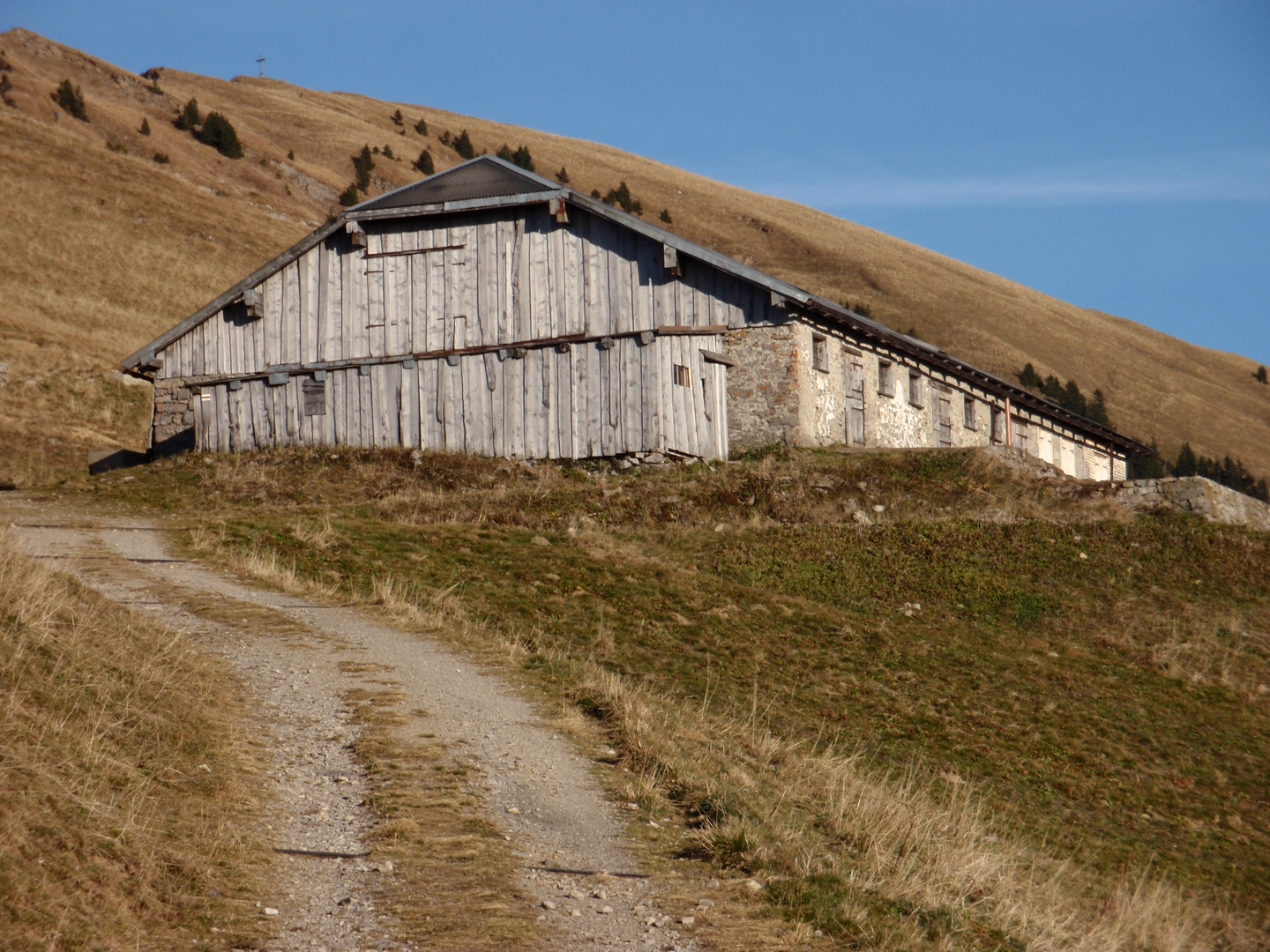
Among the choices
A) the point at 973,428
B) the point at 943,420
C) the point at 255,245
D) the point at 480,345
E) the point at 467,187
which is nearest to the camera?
the point at 480,345

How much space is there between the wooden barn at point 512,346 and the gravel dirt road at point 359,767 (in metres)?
12.7

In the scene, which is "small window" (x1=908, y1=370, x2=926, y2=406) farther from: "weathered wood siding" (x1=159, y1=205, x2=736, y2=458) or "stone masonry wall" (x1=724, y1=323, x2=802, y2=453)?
"weathered wood siding" (x1=159, y1=205, x2=736, y2=458)

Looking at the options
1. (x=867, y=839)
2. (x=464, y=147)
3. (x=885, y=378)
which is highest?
(x=464, y=147)

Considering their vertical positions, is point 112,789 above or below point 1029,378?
below

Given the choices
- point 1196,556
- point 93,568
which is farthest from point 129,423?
point 1196,556

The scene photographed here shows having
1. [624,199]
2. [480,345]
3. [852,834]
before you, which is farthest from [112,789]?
[624,199]

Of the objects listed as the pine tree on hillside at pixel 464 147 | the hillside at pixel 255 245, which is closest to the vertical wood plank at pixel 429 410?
the hillside at pixel 255 245

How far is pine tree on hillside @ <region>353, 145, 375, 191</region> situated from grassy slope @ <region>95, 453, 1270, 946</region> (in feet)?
255

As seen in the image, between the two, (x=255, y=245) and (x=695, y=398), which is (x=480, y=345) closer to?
(x=695, y=398)

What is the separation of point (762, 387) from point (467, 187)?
9.31 meters

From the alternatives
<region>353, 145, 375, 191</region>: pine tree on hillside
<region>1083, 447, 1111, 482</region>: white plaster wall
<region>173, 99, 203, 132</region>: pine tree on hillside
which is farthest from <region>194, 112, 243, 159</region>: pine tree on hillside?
<region>1083, 447, 1111, 482</region>: white plaster wall

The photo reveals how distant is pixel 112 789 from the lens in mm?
6777

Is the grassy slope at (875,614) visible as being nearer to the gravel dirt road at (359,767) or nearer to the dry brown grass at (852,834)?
the dry brown grass at (852,834)

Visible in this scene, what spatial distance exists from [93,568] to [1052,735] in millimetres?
12351
